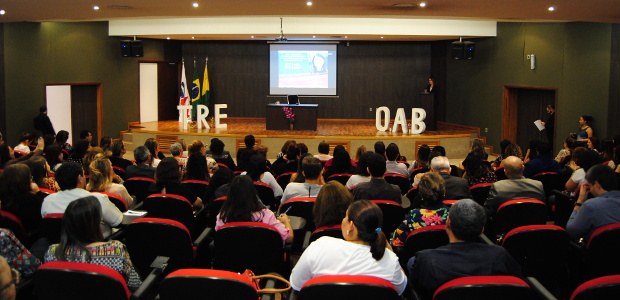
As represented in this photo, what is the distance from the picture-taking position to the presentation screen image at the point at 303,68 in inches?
745

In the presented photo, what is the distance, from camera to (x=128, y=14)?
11578 millimetres

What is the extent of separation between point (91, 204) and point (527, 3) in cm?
745

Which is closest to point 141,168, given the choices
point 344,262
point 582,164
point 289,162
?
point 289,162

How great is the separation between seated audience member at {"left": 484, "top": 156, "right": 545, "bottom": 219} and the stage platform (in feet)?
27.9

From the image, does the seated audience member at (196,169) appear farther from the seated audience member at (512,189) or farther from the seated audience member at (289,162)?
the seated audience member at (512,189)

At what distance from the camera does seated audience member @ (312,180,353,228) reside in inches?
163

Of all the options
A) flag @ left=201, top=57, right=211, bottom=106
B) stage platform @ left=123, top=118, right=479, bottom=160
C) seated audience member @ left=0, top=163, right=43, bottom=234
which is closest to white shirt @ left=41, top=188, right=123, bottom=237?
seated audience member @ left=0, top=163, right=43, bottom=234

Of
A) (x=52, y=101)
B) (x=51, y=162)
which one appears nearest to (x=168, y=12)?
(x=51, y=162)

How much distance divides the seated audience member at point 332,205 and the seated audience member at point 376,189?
1209mm

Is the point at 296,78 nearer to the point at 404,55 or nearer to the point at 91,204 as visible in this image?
the point at 404,55

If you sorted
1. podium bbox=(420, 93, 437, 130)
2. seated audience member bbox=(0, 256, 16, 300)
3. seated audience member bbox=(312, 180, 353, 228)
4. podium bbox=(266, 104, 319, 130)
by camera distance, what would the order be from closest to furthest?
seated audience member bbox=(0, 256, 16, 300) → seated audience member bbox=(312, 180, 353, 228) → podium bbox=(266, 104, 319, 130) → podium bbox=(420, 93, 437, 130)

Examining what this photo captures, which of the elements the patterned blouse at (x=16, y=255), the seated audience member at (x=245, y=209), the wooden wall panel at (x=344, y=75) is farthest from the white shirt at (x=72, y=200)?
the wooden wall panel at (x=344, y=75)

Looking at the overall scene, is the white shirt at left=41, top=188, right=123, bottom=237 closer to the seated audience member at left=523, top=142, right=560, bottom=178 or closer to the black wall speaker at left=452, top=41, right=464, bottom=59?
the seated audience member at left=523, top=142, right=560, bottom=178

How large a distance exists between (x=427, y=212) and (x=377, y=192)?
46.2 inches
